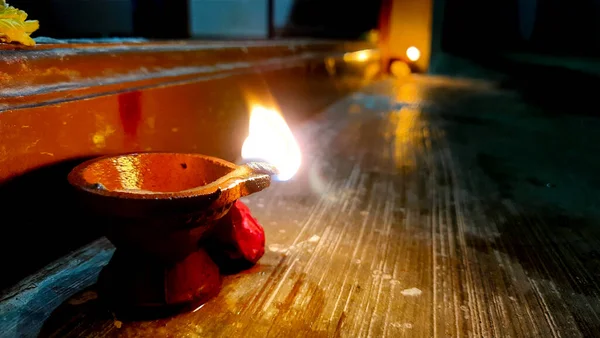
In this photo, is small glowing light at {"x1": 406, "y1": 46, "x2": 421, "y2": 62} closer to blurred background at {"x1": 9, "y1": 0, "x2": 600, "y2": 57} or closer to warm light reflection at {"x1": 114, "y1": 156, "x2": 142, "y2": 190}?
blurred background at {"x1": 9, "y1": 0, "x2": 600, "y2": 57}

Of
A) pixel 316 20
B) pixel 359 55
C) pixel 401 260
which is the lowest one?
pixel 401 260

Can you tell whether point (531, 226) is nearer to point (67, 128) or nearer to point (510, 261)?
point (510, 261)

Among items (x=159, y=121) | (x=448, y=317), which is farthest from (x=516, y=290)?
(x=159, y=121)

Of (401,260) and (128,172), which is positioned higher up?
(128,172)

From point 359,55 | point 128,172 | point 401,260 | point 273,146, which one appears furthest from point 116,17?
point 359,55

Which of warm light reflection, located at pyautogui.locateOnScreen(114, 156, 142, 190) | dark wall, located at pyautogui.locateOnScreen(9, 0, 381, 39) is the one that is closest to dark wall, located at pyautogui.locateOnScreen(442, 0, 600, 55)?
dark wall, located at pyautogui.locateOnScreen(9, 0, 381, 39)

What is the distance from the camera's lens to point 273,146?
81.4 inches

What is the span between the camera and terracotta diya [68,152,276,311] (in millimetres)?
1132

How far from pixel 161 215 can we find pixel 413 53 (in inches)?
359

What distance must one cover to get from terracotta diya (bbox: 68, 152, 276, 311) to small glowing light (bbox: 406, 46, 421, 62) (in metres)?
8.62

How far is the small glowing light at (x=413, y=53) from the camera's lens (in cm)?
934

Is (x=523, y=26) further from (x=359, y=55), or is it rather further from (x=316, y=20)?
(x=359, y=55)

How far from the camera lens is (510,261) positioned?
1.72 m

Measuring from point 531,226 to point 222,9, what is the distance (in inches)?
168
